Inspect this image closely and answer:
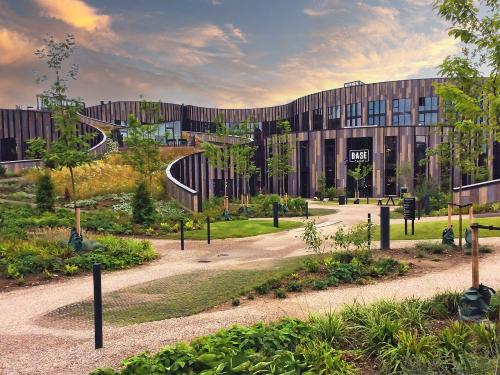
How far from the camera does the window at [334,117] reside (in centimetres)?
6056

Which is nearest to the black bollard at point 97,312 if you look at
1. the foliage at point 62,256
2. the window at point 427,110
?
the foliage at point 62,256

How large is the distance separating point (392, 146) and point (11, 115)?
47.7 m

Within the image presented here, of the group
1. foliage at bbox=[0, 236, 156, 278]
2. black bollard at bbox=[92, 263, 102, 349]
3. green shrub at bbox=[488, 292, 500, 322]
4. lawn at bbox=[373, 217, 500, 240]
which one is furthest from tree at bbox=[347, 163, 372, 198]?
black bollard at bbox=[92, 263, 102, 349]

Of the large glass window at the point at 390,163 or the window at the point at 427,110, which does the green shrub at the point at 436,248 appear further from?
the window at the point at 427,110

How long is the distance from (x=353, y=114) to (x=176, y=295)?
5388 cm

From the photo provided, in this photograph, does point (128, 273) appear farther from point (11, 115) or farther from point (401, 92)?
point (401, 92)

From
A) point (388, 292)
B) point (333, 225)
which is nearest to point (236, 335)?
point (388, 292)

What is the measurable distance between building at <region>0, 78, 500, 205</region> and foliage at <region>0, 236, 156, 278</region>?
2261cm

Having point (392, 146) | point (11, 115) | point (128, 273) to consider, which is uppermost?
point (11, 115)

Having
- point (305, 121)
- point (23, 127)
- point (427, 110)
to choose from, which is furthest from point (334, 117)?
point (23, 127)

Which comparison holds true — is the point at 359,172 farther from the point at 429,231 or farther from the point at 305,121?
the point at 429,231

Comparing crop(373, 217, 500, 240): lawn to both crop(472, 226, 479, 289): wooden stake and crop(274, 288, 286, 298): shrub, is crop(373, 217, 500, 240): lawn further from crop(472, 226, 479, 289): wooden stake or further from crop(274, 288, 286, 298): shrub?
crop(472, 226, 479, 289): wooden stake

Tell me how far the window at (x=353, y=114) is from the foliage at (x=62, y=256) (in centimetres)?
4923

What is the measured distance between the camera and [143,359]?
5.30 metres
